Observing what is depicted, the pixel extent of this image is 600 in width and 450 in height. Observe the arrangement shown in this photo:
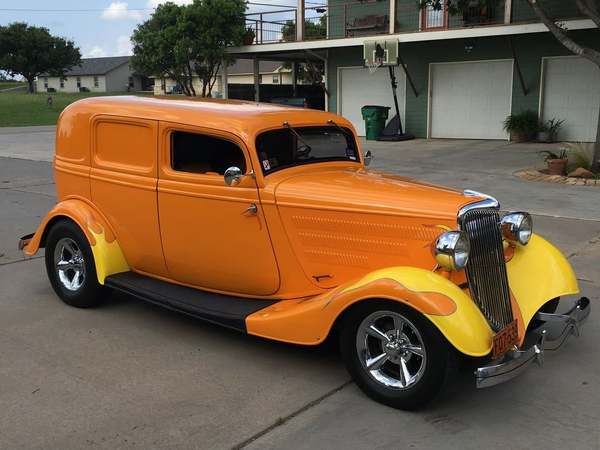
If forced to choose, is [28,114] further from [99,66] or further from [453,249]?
[99,66]

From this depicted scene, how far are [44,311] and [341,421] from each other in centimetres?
301

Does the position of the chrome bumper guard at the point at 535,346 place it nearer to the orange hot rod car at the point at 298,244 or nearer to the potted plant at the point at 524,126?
the orange hot rod car at the point at 298,244

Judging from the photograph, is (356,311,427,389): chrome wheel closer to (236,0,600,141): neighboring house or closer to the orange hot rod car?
the orange hot rod car

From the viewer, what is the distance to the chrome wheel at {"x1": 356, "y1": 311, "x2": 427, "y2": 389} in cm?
349

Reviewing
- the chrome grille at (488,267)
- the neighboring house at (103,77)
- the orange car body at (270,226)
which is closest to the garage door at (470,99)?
the orange car body at (270,226)

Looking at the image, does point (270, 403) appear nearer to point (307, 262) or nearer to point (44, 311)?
point (307, 262)

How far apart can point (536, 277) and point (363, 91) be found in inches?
710

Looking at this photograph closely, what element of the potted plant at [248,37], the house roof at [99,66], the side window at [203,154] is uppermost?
the house roof at [99,66]

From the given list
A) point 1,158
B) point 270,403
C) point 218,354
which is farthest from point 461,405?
point 1,158

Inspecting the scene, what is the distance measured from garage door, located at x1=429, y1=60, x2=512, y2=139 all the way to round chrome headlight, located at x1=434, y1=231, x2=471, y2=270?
16.2 m

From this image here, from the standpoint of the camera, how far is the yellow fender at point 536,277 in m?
3.94

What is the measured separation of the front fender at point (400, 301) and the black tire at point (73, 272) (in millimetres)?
1727

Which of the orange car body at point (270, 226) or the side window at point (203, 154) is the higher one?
the side window at point (203, 154)

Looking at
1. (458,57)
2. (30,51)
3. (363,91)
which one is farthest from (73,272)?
(30,51)
